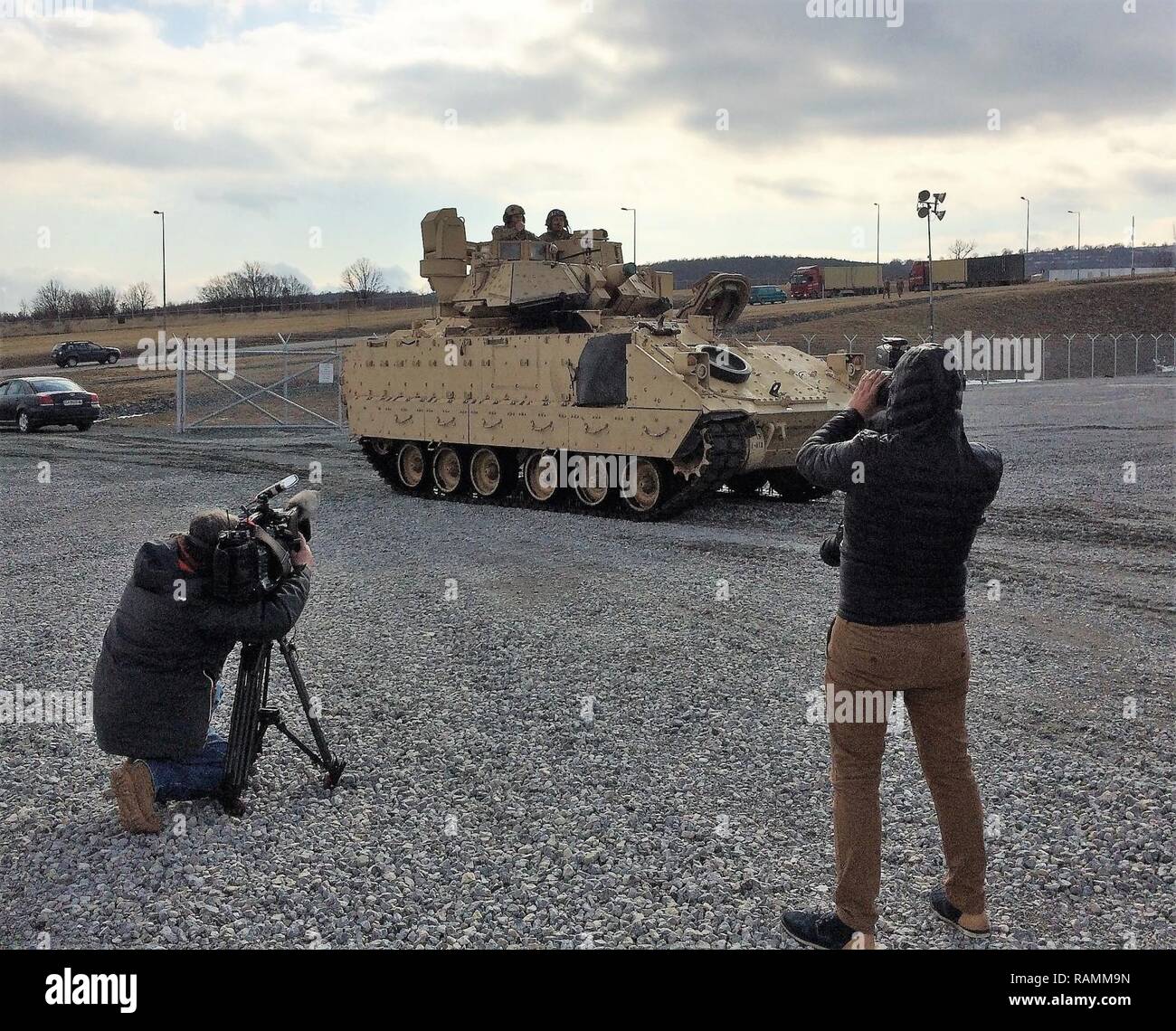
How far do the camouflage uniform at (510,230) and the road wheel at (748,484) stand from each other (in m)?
4.89

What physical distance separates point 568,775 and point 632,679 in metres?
1.77

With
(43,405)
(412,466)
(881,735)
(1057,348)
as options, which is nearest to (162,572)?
(881,735)

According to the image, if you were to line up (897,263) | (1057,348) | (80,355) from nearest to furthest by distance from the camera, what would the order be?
1. (80,355)
2. (1057,348)
3. (897,263)

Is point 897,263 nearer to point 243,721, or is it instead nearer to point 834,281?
point 834,281

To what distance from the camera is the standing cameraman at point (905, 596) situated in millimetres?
4168

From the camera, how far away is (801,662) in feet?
27.2

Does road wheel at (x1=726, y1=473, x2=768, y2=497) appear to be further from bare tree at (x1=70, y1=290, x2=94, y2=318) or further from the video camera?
bare tree at (x1=70, y1=290, x2=94, y2=318)

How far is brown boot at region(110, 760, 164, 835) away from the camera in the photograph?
17.8ft

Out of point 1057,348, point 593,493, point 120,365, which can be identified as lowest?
point 593,493

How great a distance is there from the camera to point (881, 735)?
4.23 metres

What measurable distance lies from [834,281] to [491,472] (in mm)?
63931

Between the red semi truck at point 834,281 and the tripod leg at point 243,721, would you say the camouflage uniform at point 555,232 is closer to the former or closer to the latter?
the tripod leg at point 243,721

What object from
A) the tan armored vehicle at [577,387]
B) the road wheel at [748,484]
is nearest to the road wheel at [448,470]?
the tan armored vehicle at [577,387]

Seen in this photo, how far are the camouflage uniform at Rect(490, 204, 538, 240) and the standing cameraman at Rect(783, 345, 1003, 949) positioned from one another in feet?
48.6
